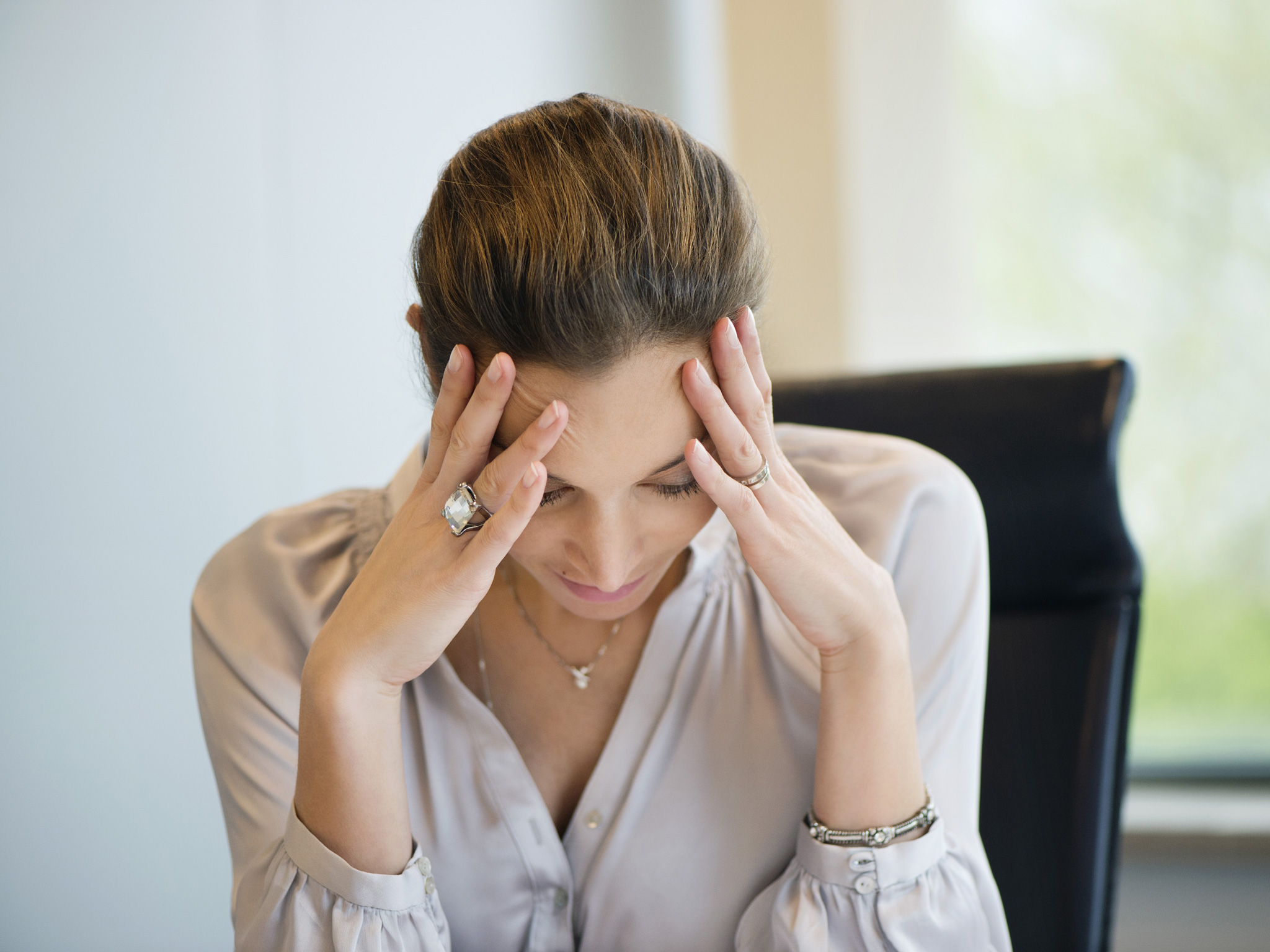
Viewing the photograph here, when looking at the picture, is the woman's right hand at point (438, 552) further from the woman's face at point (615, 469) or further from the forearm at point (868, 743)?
the forearm at point (868, 743)

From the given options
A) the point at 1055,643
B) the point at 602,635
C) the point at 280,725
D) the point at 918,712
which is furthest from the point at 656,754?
the point at 1055,643

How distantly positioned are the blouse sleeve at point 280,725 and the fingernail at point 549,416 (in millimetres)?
394

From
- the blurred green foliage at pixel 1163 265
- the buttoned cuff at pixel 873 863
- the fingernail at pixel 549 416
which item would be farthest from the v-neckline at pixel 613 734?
the blurred green foliage at pixel 1163 265

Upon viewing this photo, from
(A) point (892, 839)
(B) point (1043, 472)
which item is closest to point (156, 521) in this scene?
(A) point (892, 839)

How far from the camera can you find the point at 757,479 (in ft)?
2.94

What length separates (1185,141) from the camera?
7.09ft

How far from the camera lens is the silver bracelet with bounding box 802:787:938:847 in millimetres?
927

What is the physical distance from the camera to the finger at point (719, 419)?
843 mm

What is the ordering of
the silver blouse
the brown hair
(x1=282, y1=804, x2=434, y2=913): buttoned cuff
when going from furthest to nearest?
1. the silver blouse
2. (x1=282, y1=804, x2=434, y2=913): buttoned cuff
3. the brown hair

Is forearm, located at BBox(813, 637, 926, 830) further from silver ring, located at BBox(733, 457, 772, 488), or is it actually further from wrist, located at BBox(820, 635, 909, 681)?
silver ring, located at BBox(733, 457, 772, 488)

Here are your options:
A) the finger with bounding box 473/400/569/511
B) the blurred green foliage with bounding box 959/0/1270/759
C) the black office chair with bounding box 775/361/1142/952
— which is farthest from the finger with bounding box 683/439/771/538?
the blurred green foliage with bounding box 959/0/1270/759

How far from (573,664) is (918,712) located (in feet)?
1.19

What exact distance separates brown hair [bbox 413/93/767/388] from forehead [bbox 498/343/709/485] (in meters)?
0.01

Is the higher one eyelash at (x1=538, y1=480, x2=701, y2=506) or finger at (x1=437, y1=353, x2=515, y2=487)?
finger at (x1=437, y1=353, x2=515, y2=487)
